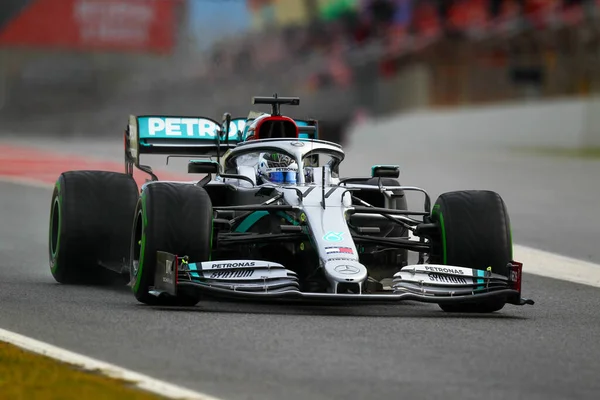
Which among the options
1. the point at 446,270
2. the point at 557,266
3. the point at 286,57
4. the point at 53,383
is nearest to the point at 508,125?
the point at 286,57

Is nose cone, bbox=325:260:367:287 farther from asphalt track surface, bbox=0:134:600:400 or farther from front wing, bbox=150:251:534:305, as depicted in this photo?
asphalt track surface, bbox=0:134:600:400

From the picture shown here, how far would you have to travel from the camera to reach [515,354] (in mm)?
7277

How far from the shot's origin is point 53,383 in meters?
6.07

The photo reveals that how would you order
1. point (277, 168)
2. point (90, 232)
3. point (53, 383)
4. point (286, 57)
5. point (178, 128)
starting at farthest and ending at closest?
1. point (286, 57)
2. point (178, 128)
3. point (90, 232)
4. point (277, 168)
5. point (53, 383)

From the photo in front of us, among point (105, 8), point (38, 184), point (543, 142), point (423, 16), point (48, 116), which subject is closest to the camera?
point (38, 184)

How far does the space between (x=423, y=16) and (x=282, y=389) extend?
3557 centimetres

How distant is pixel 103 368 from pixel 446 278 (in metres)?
3.16

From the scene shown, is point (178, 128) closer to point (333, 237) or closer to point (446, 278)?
point (333, 237)

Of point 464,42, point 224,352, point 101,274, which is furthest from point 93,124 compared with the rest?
point 224,352

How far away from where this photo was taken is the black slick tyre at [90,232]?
10.5 meters

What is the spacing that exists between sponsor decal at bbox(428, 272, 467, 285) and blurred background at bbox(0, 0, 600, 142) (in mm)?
10969

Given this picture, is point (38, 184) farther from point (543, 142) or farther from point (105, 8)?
point (105, 8)

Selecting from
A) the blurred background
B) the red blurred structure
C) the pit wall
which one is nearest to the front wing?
the blurred background

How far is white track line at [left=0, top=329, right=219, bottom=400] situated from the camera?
19.4 feet
